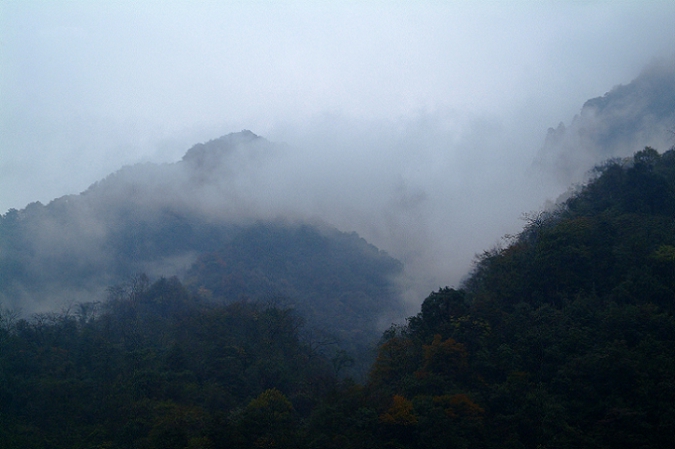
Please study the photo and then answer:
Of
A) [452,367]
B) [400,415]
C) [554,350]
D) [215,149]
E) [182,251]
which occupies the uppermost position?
[215,149]

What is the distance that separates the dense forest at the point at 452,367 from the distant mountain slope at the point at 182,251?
36226 mm

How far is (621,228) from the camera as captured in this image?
113 ft

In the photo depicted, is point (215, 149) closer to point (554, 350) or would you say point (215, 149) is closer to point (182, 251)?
point (182, 251)

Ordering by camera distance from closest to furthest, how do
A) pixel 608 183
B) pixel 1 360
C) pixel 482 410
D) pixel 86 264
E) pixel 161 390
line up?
pixel 482 410 → pixel 161 390 → pixel 1 360 → pixel 608 183 → pixel 86 264

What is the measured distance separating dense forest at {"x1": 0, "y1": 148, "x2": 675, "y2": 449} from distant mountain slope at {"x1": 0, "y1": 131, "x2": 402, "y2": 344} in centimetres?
3623

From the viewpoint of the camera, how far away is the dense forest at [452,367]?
24188 millimetres

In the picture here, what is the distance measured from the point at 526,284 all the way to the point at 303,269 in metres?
64.5

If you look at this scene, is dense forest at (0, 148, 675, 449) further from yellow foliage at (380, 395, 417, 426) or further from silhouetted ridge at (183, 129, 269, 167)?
silhouetted ridge at (183, 129, 269, 167)

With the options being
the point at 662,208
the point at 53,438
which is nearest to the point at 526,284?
the point at 662,208

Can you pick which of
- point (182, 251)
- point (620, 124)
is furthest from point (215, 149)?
point (620, 124)

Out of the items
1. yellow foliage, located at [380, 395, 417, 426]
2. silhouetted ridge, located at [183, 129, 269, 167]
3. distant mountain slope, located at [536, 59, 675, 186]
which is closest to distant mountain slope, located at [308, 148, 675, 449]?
yellow foliage, located at [380, 395, 417, 426]

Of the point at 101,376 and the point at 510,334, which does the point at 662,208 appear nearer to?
the point at 510,334

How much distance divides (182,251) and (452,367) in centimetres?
7671

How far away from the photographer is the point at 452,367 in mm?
30328
